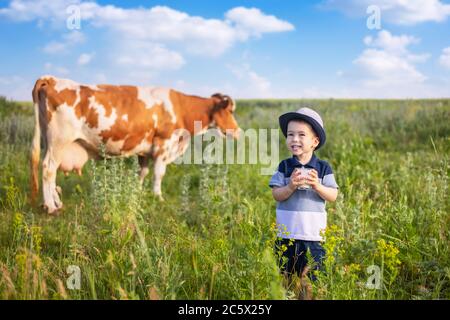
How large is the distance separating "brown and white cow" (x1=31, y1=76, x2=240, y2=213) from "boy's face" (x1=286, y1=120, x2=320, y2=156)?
147 inches

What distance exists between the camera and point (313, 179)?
278 cm

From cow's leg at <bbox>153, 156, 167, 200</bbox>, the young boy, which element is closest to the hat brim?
the young boy

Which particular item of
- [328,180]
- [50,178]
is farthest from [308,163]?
[50,178]

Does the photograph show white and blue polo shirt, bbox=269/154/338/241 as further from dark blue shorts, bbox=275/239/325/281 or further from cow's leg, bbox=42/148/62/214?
cow's leg, bbox=42/148/62/214

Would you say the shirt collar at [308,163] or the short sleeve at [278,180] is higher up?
the shirt collar at [308,163]

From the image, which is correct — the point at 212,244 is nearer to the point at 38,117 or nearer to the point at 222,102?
the point at 38,117

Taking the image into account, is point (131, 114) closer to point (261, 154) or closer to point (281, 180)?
point (261, 154)

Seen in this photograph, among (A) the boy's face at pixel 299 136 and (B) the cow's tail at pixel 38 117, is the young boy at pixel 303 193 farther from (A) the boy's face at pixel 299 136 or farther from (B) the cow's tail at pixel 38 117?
(B) the cow's tail at pixel 38 117

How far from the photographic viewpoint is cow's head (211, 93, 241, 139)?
25.9 ft

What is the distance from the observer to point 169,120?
6926 mm

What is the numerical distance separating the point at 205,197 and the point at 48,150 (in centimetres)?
240

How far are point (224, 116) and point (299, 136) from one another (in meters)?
5.11

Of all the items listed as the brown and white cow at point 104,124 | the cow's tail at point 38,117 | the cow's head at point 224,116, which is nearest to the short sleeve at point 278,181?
the brown and white cow at point 104,124

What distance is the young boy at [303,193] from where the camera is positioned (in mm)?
2891
